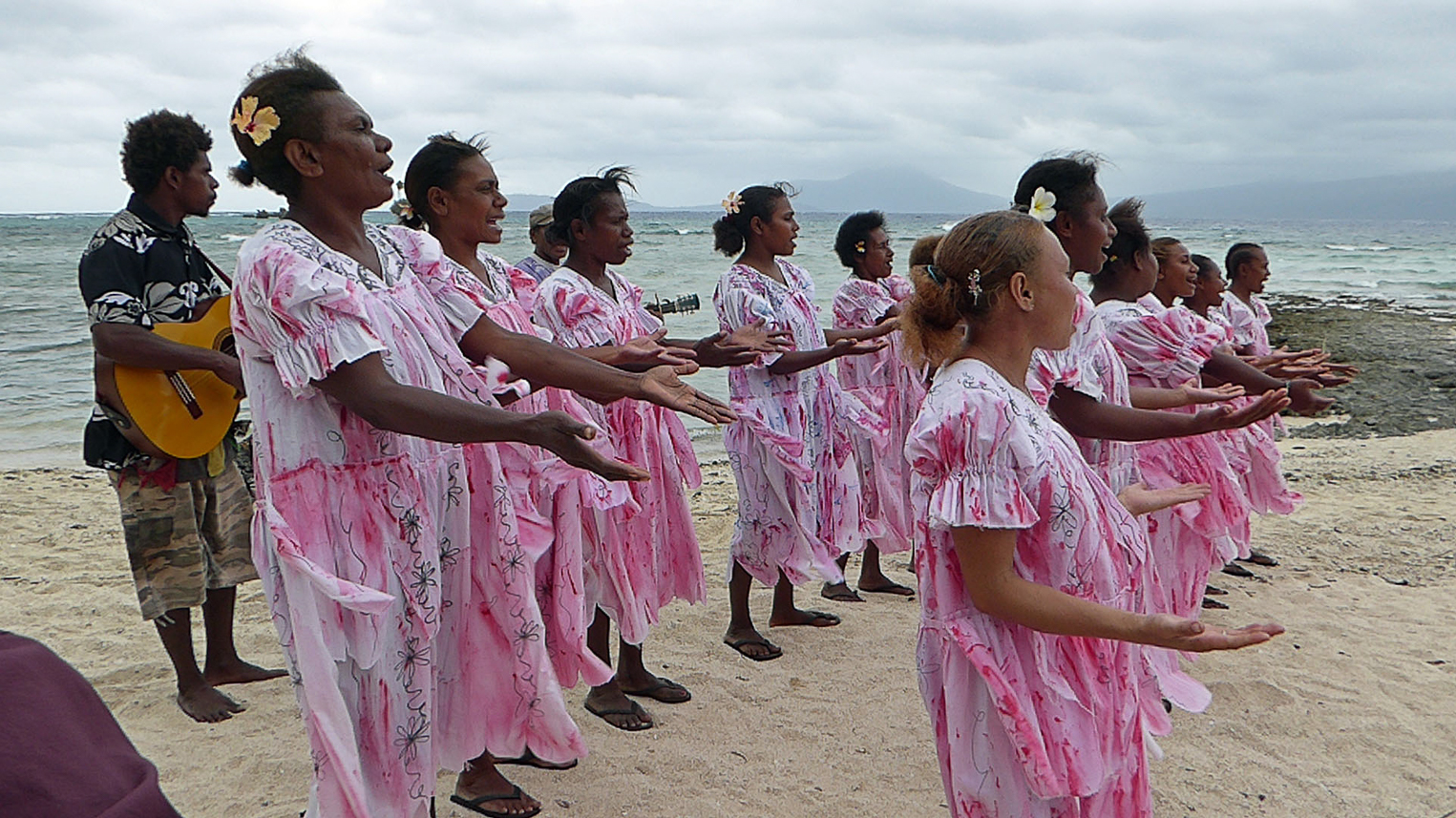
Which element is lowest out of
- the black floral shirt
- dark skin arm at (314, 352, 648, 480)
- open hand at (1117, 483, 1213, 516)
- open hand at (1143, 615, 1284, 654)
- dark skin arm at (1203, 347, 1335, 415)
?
open hand at (1143, 615, 1284, 654)

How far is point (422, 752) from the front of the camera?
2.71 meters

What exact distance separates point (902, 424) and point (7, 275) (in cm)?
2757

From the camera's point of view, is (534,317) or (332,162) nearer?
(332,162)

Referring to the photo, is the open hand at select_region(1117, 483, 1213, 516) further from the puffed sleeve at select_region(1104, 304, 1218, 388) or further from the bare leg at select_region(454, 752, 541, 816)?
the bare leg at select_region(454, 752, 541, 816)

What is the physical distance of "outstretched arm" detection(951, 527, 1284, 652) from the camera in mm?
2020

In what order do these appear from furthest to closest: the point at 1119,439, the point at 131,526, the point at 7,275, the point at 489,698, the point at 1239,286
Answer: the point at 7,275
the point at 1239,286
the point at 131,526
the point at 1119,439
the point at 489,698

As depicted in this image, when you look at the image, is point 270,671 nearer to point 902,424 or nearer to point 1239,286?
point 902,424

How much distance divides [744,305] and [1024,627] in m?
3.12

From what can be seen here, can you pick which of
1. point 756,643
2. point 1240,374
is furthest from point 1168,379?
point 756,643

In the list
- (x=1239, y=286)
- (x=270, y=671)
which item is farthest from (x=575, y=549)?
(x=1239, y=286)

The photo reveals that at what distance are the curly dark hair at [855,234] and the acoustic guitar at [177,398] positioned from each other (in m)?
3.56

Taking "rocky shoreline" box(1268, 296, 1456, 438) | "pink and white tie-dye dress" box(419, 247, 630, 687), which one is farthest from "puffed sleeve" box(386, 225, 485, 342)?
"rocky shoreline" box(1268, 296, 1456, 438)

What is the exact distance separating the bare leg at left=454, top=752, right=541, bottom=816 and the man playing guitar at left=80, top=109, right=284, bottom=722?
4.45 ft

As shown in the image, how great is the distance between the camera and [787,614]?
547 cm
